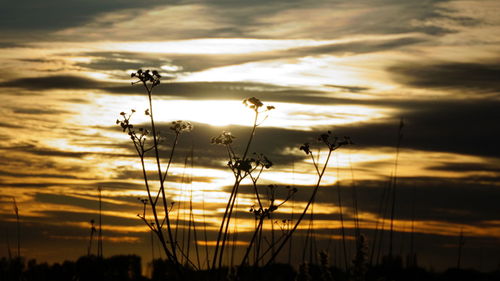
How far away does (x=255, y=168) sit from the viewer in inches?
223

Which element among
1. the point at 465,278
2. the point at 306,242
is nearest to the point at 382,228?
the point at 306,242

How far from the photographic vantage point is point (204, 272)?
5.68 metres

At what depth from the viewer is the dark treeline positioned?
18.6 feet

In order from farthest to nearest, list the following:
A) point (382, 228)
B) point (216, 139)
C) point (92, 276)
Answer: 1. point (92, 276)
2. point (382, 228)
3. point (216, 139)

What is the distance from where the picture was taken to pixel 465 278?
31.4ft

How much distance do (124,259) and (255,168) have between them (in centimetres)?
494

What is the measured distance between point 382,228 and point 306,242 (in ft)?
3.02

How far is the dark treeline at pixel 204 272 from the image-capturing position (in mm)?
5668

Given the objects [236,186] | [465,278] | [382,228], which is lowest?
[465,278]

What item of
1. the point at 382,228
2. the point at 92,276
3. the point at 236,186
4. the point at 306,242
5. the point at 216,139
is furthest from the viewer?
the point at 92,276

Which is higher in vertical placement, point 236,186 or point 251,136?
point 251,136

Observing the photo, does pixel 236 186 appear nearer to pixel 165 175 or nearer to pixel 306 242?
pixel 165 175

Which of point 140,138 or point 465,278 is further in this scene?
point 465,278

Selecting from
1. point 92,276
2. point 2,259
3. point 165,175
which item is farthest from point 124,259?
point 165,175
